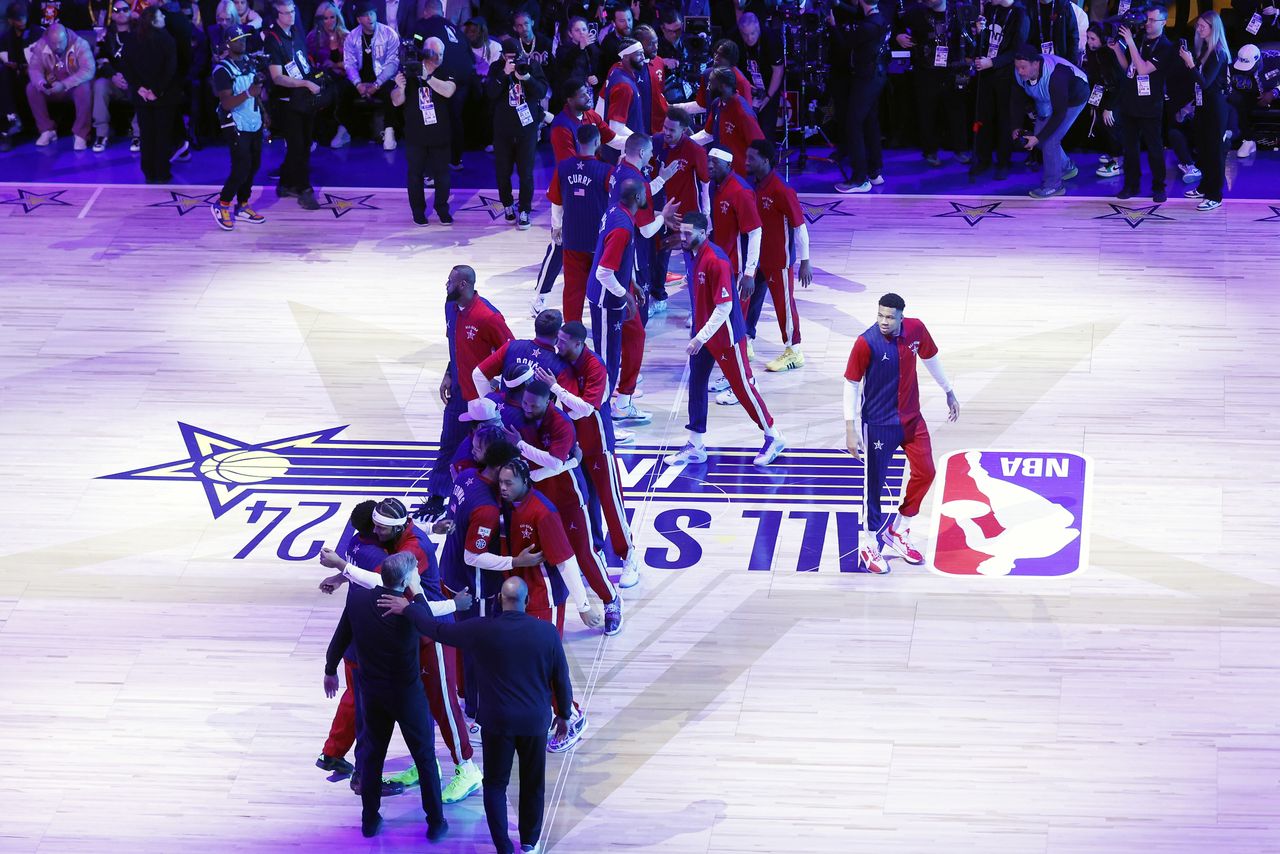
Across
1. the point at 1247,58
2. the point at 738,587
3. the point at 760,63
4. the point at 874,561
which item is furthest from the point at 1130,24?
the point at 738,587

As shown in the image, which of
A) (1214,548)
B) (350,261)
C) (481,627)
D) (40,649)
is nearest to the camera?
(481,627)

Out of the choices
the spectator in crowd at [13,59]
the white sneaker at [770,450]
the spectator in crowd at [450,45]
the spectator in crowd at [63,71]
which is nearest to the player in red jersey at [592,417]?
the white sneaker at [770,450]

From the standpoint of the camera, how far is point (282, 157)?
1862 cm

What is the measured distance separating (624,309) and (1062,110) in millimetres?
5804

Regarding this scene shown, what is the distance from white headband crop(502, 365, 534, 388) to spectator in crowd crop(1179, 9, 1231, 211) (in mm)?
8209

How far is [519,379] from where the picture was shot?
1035 centimetres

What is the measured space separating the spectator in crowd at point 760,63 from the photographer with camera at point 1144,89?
2920 millimetres

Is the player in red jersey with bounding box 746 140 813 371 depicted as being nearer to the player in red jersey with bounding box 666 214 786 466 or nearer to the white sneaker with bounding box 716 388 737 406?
the white sneaker with bounding box 716 388 737 406

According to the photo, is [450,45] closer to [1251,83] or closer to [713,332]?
[713,332]

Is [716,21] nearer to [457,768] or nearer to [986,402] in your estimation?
[986,402]

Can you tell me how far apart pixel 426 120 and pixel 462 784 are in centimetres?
816

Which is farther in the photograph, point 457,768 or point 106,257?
point 106,257

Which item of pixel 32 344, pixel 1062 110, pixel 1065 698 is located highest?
Answer: pixel 1062 110

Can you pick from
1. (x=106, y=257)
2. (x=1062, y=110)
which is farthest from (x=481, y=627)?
(x=1062, y=110)
